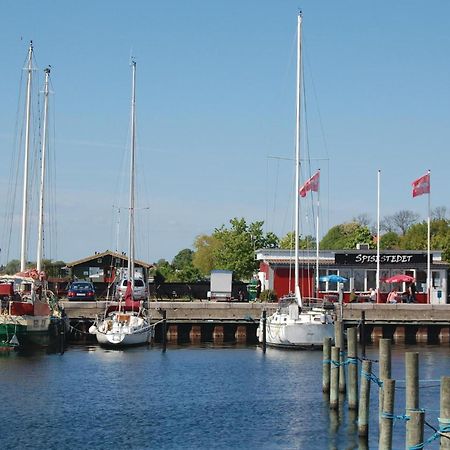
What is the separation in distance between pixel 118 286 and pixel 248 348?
52.5 feet

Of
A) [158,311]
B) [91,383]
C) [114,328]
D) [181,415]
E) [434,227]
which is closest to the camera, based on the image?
[181,415]

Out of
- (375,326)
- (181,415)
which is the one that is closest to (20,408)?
(181,415)

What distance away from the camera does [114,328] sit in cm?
6475

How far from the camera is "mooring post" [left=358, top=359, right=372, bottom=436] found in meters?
35.0

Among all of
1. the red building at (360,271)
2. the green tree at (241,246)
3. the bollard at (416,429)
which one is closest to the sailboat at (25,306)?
the red building at (360,271)

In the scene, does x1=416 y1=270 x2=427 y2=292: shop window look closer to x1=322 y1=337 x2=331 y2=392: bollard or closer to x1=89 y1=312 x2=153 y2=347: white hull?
x1=89 y1=312 x2=153 y2=347: white hull

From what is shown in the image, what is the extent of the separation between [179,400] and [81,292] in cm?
3733

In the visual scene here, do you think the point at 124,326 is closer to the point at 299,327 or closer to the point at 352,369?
the point at 299,327

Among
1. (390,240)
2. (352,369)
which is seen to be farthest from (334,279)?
(390,240)

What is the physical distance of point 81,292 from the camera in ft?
267

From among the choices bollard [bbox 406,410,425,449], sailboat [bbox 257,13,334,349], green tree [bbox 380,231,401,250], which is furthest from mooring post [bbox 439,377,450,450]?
green tree [bbox 380,231,401,250]

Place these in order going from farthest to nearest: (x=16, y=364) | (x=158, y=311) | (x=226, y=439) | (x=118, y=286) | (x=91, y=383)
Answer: (x=118, y=286), (x=158, y=311), (x=16, y=364), (x=91, y=383), (x=226, y=439)

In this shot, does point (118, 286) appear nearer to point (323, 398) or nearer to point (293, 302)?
point (293, 302)

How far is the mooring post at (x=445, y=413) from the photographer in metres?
24.4
